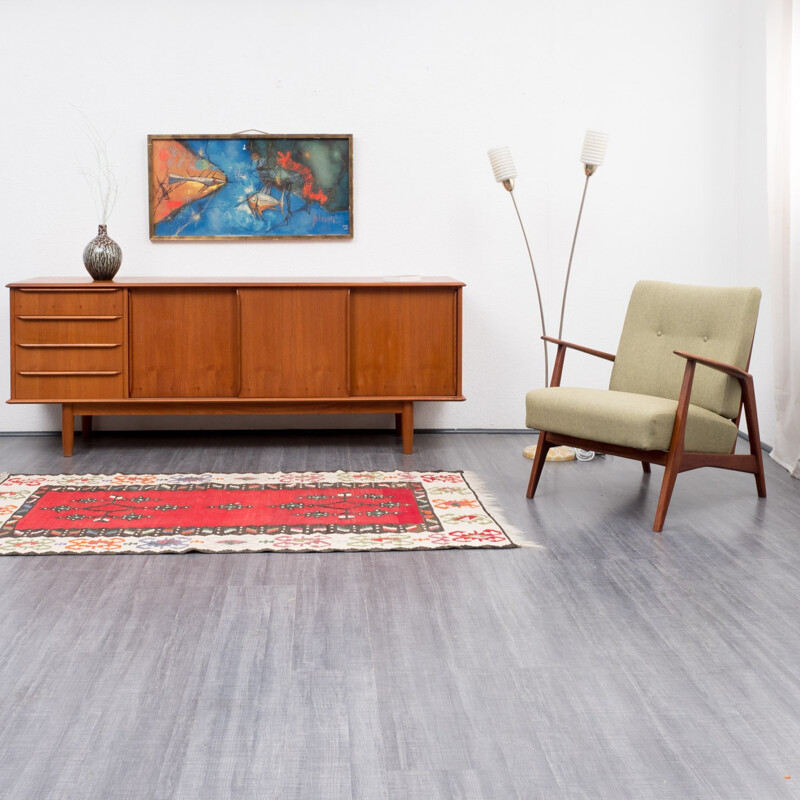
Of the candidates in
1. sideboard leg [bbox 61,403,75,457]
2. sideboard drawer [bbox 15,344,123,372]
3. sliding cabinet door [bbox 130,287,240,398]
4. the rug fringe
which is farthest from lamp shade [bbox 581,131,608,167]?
A: sideboard leg [bbox 61,403,75,457]

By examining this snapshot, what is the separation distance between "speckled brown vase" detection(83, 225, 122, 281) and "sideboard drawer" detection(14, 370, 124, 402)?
48 centimetres

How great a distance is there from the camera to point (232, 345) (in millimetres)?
4809

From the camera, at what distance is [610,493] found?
4012 millimetres

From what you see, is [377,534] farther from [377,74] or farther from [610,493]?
[377,74]

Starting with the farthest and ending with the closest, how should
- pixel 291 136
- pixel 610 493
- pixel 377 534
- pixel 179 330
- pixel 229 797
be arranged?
pixel 291 136, pixel 179 330, pixel 610 493, pixel 377 534, pixel 229 797

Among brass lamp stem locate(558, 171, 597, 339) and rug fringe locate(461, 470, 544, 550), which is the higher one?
brass lamp stem locate(558, 171, 597, 339)

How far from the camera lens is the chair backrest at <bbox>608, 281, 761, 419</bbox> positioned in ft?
12.5

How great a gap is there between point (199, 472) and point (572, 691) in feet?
8.61

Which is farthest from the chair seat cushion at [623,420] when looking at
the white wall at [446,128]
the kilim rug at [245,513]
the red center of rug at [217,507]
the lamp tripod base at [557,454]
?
the white wall at [446,128]

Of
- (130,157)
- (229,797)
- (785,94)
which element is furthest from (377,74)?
(229,797)

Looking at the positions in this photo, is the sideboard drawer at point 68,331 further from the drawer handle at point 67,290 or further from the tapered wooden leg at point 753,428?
the tapered wooden leg at point 753,428

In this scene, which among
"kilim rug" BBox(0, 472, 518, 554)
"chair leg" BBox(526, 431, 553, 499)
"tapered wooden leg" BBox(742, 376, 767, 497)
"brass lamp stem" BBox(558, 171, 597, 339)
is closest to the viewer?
"kilim rug" BBox(0, 472, 518, 554)

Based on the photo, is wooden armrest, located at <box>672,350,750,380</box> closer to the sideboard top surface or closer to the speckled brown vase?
the sideboard top surface

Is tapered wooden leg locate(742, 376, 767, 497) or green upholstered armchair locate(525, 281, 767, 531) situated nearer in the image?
green upholstered armchair locate(525, 281, 767, 531)
